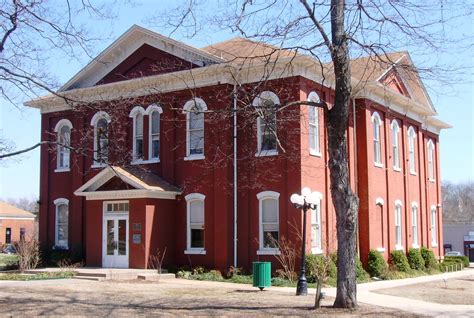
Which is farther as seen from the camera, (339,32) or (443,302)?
(443,302)

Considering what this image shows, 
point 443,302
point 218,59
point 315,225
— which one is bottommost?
point 443,302

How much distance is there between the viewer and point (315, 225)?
2600 cm

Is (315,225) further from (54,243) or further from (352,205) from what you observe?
(54,243)

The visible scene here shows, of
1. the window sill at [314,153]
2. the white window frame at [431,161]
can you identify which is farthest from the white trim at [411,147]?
the window sill at [314,153]

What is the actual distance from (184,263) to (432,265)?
14190 millimetres

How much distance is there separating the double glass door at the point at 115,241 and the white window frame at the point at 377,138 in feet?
39.6

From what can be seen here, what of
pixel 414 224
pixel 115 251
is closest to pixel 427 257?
pixel 414 224

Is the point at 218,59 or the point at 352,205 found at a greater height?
the point at 218,59

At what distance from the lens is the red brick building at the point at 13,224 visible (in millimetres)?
71188

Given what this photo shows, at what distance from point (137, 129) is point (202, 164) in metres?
4.26

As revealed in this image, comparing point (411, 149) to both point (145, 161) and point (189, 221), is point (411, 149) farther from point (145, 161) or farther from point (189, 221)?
point (145, 161)

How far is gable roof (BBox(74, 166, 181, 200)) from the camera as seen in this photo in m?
25.9

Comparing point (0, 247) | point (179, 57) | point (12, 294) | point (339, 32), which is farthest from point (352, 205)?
point (0, 247)

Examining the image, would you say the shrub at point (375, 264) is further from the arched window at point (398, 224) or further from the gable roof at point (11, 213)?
the gable roof at point (11, 213)
